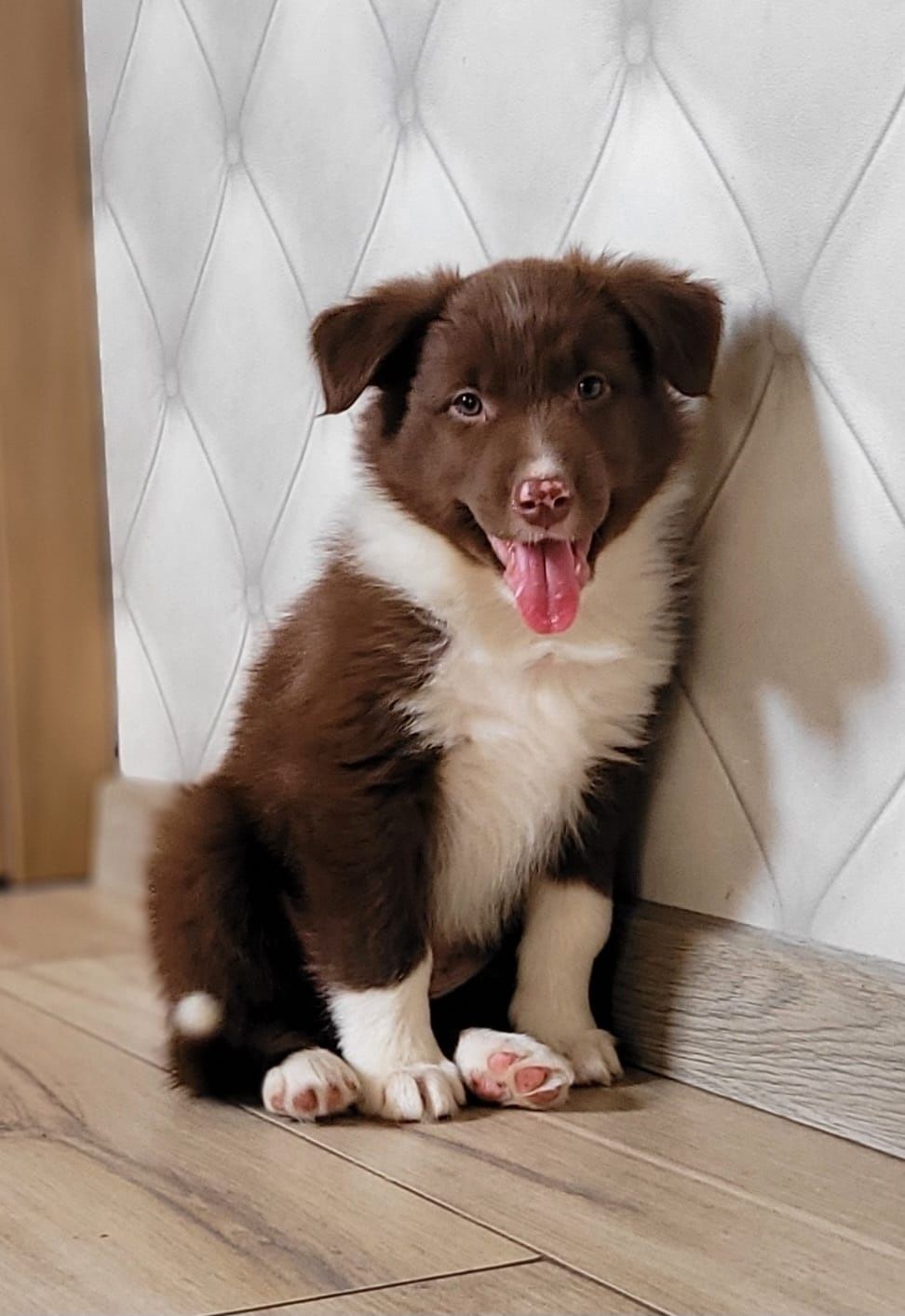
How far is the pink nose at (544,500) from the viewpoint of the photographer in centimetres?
133

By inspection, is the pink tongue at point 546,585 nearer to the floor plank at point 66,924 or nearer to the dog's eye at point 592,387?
the dog's eye at point 592,387

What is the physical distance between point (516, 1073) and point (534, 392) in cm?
56

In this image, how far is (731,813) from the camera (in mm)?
1496

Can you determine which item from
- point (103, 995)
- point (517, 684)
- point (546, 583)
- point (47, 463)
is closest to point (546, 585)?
point (546, 583)

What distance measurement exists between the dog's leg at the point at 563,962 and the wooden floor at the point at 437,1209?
0.25 ft

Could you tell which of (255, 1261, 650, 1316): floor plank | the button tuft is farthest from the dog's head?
(255, 1261, 650, 1316): floor plank

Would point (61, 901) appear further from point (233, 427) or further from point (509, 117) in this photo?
point (509, 117)

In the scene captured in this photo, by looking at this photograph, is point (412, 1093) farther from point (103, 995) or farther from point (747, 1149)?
point (103, 995)

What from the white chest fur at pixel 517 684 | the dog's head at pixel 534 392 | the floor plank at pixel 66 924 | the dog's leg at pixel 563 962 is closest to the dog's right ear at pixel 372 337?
the dog's head at pixel 534 392

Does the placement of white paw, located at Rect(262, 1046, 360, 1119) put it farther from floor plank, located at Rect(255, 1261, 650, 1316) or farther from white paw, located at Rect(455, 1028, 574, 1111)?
floor plank, located at Rect(255, 1261, 650, 1316)

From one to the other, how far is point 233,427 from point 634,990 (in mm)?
881

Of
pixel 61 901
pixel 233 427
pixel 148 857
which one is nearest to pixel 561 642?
pixel 148 857

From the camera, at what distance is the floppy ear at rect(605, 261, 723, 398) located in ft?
4.58

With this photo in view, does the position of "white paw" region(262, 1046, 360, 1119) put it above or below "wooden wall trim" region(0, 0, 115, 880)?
below
